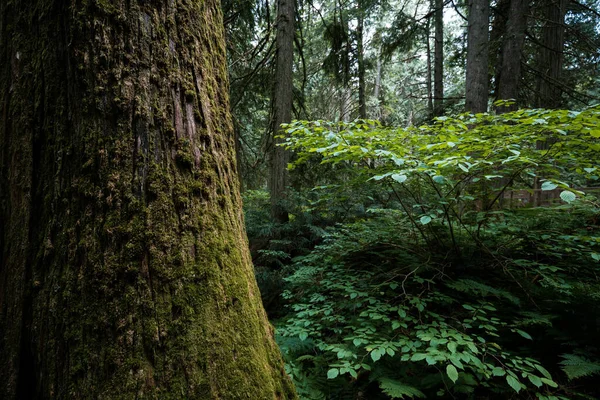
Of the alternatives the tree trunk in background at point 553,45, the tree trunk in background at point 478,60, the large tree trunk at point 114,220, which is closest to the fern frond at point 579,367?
the large tree trunk at point 114,220

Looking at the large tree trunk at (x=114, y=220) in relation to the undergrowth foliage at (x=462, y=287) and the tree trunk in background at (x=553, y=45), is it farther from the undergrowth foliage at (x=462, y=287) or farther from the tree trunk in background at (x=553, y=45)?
the tree trunk in background at (x=553, y=45)

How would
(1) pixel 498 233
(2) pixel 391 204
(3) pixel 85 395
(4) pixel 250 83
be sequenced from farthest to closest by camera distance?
1. (4) pixel 250 83
2. (2) pixel 391 204
3. (1) pixel 498 233
4. (3) pixel 85 395

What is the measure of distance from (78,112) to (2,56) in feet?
1.86

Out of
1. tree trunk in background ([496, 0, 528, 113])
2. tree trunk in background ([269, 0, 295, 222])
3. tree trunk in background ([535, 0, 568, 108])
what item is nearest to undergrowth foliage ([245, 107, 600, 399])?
tree trunk in background ([269, 0, 295, 222])

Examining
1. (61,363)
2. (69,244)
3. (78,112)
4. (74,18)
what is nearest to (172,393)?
(61,363)

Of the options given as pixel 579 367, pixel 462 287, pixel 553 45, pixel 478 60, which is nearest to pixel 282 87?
pixel 478 60

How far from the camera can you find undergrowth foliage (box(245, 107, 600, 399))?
6.47 ft

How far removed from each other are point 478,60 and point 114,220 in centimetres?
750

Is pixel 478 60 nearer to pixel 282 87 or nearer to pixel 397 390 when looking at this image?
pixel 282 87

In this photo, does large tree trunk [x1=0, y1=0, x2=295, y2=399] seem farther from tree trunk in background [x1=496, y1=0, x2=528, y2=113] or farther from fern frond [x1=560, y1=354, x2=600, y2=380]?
tree trunk in background [x1=496, y1=0, x2=528, y2=113]

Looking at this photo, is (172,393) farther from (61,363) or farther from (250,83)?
(250,83)

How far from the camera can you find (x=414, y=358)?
69.7 inches

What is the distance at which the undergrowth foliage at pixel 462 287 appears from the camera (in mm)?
1973

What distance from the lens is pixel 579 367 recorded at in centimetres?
188
